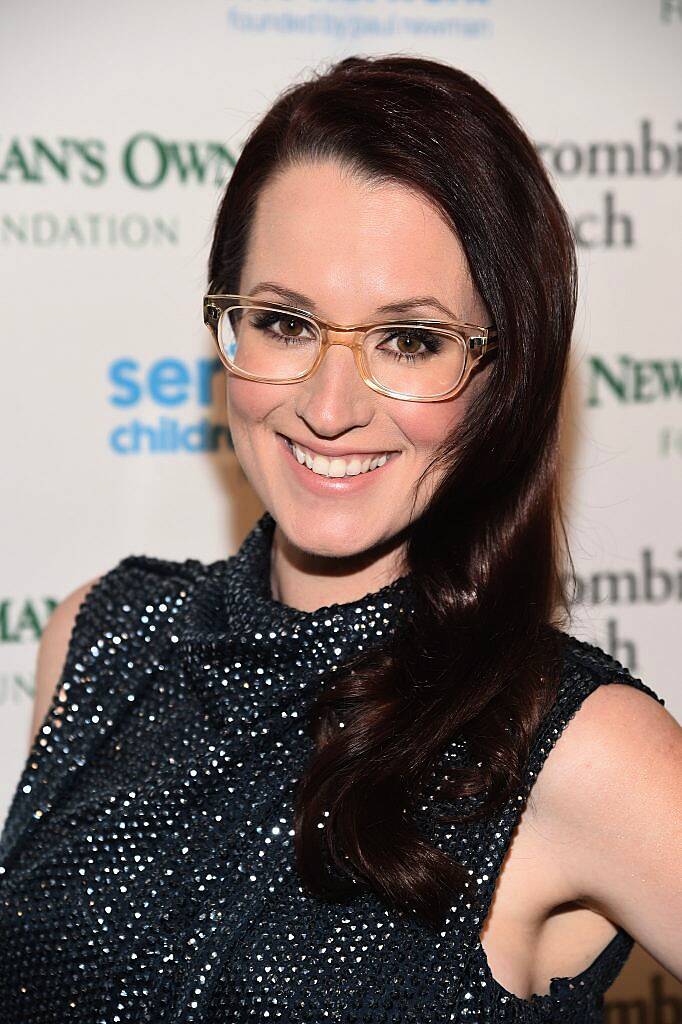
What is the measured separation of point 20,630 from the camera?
225cm

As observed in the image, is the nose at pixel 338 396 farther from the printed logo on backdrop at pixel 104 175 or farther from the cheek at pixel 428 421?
the printed logo on backdrop at pixel 104 175

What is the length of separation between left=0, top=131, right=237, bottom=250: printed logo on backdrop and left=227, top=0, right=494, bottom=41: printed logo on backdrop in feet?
0.75

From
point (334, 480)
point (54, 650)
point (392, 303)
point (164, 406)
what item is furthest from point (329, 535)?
point (164, 406)

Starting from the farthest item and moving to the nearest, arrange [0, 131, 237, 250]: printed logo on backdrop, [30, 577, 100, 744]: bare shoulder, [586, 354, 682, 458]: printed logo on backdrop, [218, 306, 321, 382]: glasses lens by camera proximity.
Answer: [586, 354, 682, 458]: printed logo on backdrop < [0, 131, 237, 250]: printed logo on backdrop < [30, 577, 100, 744]: bare shoulder < [218, 306, 321, 382]: glasses lens

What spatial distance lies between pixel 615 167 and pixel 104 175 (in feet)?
3.01

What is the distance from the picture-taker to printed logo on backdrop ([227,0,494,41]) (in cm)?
218

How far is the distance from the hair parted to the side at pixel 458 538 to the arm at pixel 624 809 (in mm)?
56

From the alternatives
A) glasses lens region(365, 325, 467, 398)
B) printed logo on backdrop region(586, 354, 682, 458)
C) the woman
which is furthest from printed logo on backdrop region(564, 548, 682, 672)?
glasses lens region(365, 325, 467, 398)

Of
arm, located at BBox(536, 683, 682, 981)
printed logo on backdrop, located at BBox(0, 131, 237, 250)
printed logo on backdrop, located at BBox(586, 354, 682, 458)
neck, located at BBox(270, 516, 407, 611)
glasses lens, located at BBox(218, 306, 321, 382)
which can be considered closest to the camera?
arm, located at BBox(536, 683, 682, 981)

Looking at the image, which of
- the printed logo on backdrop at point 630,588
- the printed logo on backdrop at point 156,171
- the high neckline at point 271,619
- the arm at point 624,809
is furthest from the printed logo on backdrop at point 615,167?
the arm at point 624,809

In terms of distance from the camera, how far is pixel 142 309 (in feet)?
7.27

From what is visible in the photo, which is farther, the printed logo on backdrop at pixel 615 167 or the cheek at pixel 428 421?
the printed logo on backdrop at pixel 615 167

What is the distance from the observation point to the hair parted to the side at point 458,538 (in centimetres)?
139

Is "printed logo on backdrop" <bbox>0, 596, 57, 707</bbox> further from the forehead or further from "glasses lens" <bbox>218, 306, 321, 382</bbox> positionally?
the forehead
